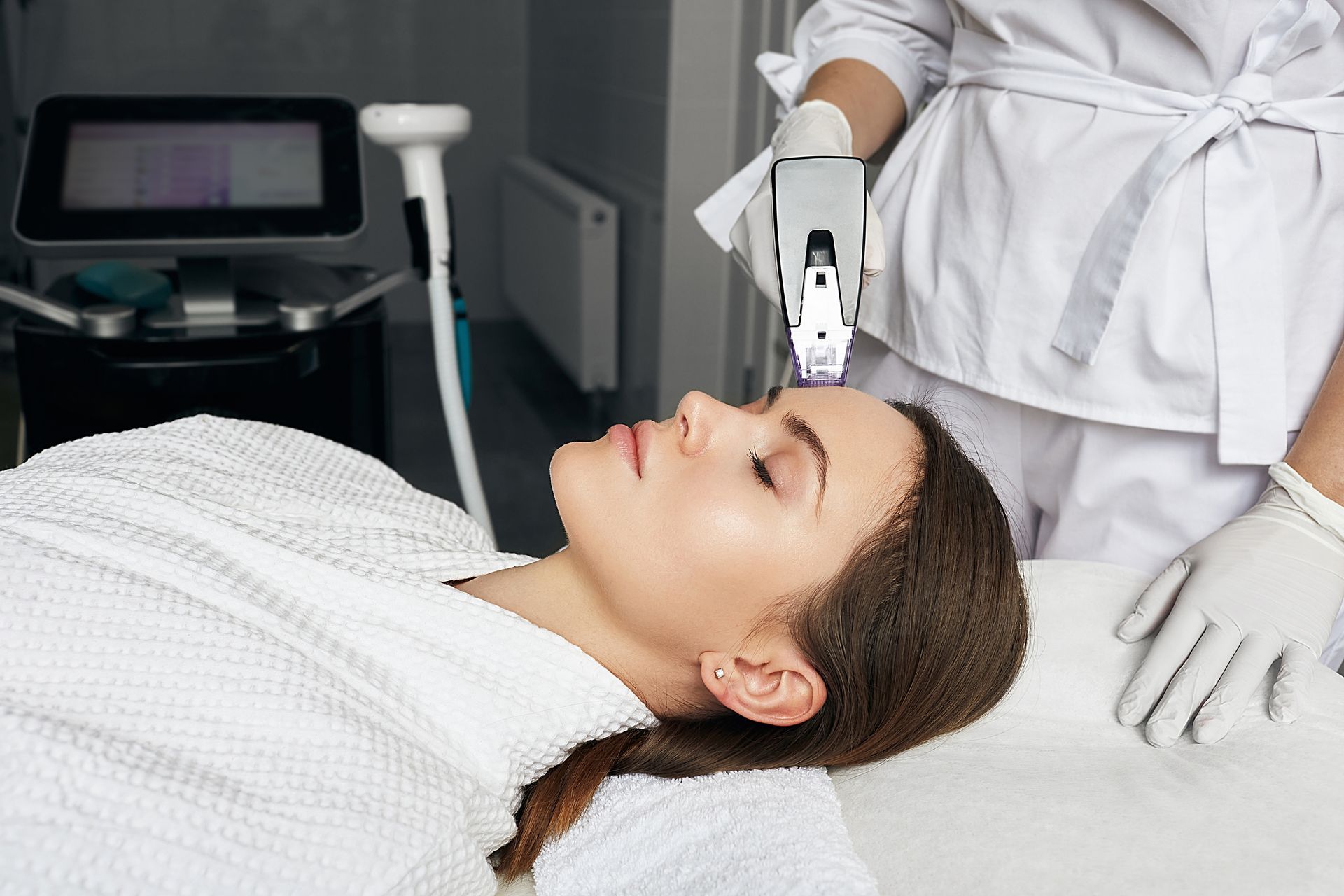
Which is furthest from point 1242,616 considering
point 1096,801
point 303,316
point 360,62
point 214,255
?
point 360,62

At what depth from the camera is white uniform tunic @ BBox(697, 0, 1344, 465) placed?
1090 mm

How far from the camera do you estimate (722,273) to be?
309 cm

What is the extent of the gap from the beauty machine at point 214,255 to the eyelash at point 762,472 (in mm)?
800

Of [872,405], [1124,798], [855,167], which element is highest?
[855,167]

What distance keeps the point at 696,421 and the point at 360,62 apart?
3.98 meters

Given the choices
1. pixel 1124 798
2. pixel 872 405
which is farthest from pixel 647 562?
pixel 1124 798

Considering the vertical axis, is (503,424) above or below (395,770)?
below

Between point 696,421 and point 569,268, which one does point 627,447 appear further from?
point 569,268

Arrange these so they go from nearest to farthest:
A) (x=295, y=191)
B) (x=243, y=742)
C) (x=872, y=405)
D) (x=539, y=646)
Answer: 1. (x=243, y=742)
2. (x=539, y=646)
3. (x=872, y=405)
4. (x=295, y=191)

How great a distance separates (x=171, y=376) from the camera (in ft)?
5.33

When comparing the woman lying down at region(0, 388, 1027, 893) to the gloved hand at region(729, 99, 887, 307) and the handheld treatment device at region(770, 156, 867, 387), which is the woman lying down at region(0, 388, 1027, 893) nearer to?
the handheld treatment device at region(770, 156, 867, 387)

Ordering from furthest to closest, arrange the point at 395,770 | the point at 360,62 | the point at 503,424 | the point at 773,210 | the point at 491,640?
the point at 360,62 → the point at 503,424 → the point at 773,210 → the point at 491,640 → the point at 395,770

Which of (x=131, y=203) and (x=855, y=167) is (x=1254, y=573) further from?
(x=131, y=203)

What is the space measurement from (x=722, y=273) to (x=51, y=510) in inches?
89.2
